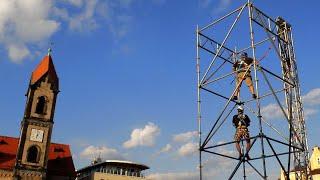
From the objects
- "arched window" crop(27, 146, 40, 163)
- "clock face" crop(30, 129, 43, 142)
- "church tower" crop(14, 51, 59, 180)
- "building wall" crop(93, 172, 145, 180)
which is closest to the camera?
"church tower" crop(14, 51, 59, 180)

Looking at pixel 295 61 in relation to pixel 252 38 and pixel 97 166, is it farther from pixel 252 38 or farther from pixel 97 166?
pixel 97 166

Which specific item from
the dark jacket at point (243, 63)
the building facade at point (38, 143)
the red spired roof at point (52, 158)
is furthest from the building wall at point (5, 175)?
the dark jacket at point (243, 63)

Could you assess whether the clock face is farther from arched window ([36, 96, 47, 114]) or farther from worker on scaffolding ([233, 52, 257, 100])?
worker on scaffolding ([233, 52, 257, 100])

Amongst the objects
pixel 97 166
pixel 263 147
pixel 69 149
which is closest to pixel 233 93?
pixel 263 147

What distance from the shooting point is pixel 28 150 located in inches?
1884

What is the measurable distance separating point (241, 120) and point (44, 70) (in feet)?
128

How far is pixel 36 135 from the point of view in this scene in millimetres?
48906

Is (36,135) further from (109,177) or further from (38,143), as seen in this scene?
(109,177)

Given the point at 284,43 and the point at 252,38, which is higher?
the point at 284,43

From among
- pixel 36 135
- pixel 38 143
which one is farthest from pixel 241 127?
pixel 36 135

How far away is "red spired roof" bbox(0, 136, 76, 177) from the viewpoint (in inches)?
1949

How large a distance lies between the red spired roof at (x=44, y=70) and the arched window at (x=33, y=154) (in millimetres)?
8743

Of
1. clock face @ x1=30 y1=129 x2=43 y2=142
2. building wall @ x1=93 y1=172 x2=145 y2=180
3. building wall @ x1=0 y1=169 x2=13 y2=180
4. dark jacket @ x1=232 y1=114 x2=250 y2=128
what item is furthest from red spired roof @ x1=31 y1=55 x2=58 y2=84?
dark jacket @ x1=232 y1=114 x2=250 y2=128

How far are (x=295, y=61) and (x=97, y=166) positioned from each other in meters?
52.0
